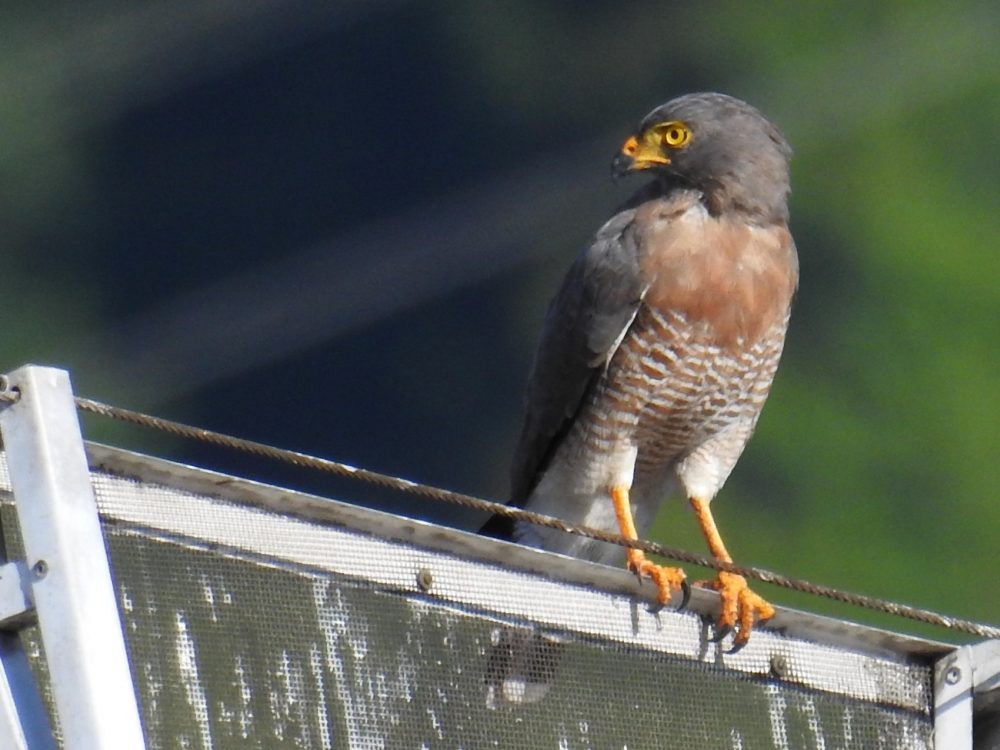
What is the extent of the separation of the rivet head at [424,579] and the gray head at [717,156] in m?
1.94

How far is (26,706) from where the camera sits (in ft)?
5.93

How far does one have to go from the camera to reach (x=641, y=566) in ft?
11.5

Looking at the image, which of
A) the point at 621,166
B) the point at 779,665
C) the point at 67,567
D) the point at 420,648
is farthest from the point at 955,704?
the point at 621,166

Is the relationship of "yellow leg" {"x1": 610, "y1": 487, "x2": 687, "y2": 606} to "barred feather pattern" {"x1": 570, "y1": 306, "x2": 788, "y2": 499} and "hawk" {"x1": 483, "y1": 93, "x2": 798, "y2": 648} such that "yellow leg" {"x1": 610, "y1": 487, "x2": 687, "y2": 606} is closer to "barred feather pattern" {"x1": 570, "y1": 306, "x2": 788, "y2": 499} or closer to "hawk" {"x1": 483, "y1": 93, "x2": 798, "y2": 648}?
"hawk" {"x1": 483, "y1": 93, "x2": 798, "y2": 648}

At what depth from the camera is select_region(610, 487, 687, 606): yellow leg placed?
114 inches

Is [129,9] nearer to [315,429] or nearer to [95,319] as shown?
[95,319]

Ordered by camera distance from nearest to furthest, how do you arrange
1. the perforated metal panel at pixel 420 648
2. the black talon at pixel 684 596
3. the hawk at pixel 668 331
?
1. the perforated metal panel at pixel 420 648
2. the black talon at pixel 684 596
3. the hawk at pixel 668 331

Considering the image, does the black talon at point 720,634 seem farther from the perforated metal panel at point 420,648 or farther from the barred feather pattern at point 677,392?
the barred feather pattern at point 677,392

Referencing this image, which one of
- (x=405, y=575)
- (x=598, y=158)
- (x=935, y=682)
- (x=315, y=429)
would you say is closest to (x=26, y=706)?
(x=405, y=575)

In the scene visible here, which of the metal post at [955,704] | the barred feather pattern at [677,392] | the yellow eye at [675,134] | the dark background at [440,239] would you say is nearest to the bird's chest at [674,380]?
the barred feather pattern at [677,392]

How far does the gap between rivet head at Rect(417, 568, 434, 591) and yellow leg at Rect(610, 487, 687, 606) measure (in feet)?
1.46

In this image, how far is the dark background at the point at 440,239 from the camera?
12.2m

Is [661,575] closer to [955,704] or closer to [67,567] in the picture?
[955,704]

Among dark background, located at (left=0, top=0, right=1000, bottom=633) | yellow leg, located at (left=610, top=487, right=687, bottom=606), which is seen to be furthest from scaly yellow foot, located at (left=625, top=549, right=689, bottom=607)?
dark background, located at (left=0, top=0, right=1000, bottom=633)
